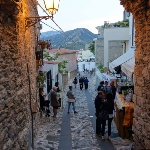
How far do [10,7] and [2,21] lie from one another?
41 cm

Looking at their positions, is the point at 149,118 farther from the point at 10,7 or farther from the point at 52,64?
the point at 52,64

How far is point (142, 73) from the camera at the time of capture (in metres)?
6.57

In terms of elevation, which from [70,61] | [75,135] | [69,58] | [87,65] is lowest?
[75,135]

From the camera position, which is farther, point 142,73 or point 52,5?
point 52,5

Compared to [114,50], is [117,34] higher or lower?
higher

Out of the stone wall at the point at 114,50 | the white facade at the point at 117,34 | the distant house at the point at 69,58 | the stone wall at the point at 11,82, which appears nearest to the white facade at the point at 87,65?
the distant house at the point at 69,58

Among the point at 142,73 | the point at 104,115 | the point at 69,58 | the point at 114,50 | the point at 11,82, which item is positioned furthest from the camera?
the point at 69,58

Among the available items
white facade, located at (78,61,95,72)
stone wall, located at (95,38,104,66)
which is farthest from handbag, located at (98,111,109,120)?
white facade, located at (78,61,95,72)

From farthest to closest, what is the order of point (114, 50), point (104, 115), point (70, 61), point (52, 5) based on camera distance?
point (70, 61) < point (114, 50) < point (104, 115) < point (52, 5)

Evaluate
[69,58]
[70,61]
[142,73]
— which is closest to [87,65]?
→ [70,61]

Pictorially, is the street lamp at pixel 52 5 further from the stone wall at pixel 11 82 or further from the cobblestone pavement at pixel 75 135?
the cobblestone pavement at pixel 75 135

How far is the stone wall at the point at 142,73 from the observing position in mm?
6096

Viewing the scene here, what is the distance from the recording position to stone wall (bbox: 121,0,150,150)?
20.0ft

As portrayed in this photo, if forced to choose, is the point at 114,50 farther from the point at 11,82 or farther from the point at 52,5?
the point at 11,82
